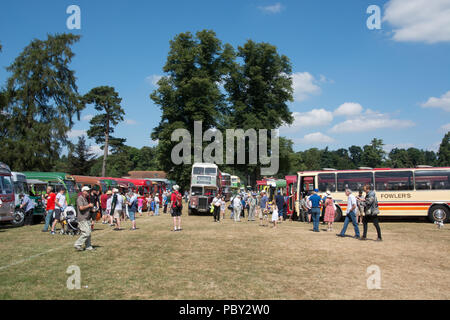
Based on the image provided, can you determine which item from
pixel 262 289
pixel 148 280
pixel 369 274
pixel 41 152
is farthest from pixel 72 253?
pixel 41 152

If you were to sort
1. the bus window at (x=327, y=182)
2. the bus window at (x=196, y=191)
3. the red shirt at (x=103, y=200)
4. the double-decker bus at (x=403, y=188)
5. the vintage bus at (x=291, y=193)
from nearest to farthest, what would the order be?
the red shirt at (x=103, y=200) < the double-decker bus at (x=403, y=188) < the bus window at (x=327, y=182) < the vintage bus at (x=291, y=193) < the bus window at (x=196, y=191)

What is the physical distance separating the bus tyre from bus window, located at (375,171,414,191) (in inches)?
814

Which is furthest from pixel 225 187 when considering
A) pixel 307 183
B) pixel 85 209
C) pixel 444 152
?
pixel 444 152

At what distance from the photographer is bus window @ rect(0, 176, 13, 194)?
18.8 metres

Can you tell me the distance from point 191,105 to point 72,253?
103 ft

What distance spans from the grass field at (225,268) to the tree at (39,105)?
24.5m

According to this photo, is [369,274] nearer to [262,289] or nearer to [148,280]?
[262,289]

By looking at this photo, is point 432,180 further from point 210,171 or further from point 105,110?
point 105,110

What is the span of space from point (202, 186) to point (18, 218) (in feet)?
49.8

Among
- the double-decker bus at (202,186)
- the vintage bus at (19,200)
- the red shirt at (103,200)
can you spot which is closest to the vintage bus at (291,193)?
the double-decker bus at (202,186)

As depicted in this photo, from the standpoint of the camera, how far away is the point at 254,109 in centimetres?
4528

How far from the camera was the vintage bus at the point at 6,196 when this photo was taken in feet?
59.2

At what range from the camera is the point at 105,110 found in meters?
64.1

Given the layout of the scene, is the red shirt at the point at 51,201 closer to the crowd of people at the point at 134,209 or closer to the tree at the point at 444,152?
the crowd of people at the point at 134,209
